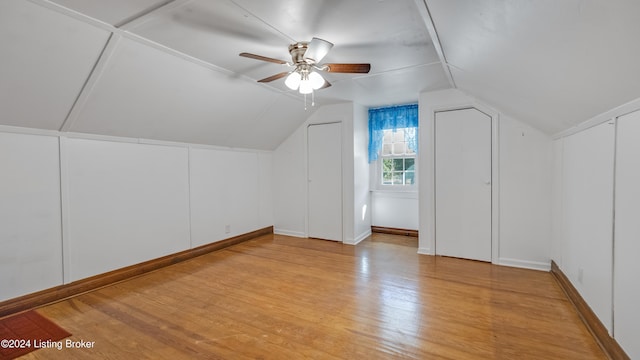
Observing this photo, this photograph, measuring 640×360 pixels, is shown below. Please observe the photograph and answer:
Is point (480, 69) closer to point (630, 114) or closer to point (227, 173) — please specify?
point (630, 114)

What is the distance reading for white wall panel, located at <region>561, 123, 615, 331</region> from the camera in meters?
1.79

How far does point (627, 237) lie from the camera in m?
1.56

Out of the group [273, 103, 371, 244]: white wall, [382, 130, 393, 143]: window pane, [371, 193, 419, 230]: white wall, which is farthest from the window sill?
[382, 130, 393, 143]: window pane

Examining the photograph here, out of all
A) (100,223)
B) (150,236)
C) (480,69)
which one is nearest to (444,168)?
(480,69)

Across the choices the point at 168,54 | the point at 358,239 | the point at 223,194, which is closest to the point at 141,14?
the point at 168,54

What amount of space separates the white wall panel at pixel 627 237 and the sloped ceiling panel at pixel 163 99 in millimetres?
3173

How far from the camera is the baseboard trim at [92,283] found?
7.30 feet

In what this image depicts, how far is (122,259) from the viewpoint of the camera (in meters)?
2.93

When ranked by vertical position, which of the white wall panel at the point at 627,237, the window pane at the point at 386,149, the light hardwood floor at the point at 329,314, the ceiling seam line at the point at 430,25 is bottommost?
the light hardwood floor at the point at 329,314

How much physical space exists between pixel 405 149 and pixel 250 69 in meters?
2.99

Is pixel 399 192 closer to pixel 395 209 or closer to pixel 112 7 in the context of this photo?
pixel 395 209

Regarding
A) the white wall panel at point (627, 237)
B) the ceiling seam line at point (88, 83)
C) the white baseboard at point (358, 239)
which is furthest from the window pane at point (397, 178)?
the ceiling seam line at point (88, 83)

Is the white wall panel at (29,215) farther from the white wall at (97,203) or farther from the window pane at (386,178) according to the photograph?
the window pane at (386,178)

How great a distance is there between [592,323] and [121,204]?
14.0 feet
